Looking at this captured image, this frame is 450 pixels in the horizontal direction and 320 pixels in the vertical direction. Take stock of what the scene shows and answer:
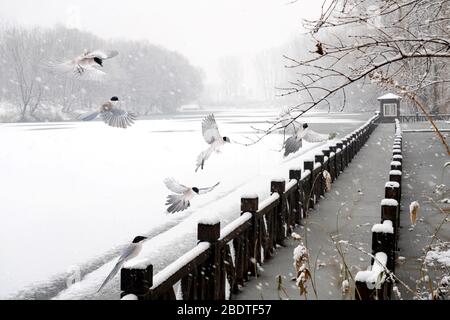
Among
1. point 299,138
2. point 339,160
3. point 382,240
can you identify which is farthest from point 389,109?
point 299,138

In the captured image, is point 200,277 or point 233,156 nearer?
point 200,277

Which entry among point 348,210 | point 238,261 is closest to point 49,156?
point 348,210

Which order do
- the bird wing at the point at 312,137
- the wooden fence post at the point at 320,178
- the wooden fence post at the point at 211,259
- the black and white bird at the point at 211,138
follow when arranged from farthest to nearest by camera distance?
the wooden fence post at the point at 320,178 < the wooden fence post at the point at 211,259 < the bird wing at the point at 312,137 < the black and white bird at the point at 211,138

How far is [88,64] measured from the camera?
2.17m

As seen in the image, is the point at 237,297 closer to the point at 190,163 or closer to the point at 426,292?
the point at 426,292

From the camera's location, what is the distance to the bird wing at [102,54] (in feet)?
6.64

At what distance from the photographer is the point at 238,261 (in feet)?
20.5

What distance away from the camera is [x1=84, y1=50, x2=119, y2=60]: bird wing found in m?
2.03

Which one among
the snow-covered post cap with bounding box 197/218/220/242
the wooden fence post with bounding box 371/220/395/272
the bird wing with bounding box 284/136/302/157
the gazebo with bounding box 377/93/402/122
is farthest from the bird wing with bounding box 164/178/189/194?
the gazebo with bounding box 377/93/402/122

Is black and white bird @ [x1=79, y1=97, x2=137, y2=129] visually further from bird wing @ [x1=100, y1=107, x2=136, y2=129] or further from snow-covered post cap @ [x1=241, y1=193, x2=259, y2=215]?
snow-covered post cap @ [x1=241, y1=193, x2=259, y2=215]

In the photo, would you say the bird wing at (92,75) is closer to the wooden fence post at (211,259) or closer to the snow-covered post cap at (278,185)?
the wooden fence post at (211,259)

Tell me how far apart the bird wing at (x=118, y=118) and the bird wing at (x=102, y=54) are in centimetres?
24

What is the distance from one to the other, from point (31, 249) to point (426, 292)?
25.6 ft

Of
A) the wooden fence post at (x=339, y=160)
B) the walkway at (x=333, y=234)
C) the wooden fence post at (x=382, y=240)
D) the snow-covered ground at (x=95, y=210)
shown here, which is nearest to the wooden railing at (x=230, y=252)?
the walkway at (x=333, y=234)
